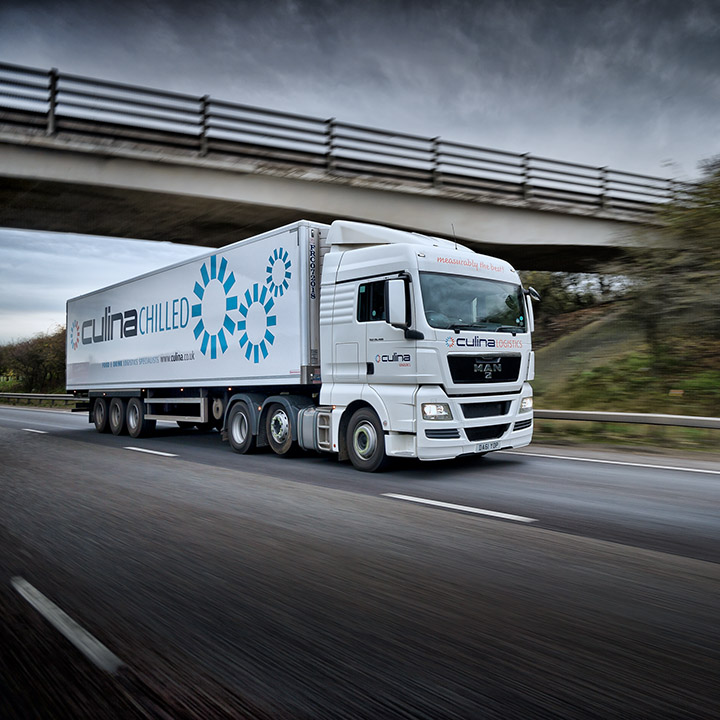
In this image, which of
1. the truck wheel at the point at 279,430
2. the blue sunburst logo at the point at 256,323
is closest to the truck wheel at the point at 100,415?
the blue sunburst logo at the point at 256,323

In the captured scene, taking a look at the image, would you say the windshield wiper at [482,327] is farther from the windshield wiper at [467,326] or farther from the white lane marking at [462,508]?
the white lane marking at [462,508]

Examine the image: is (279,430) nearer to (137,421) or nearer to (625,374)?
(137,421)

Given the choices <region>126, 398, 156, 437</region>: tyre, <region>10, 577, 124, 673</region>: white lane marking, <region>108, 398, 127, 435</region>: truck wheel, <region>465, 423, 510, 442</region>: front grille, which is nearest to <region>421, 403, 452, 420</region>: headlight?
<region>465, 423, 510, 442</region>: front grille

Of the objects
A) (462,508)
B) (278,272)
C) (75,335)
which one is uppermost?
(278,272)

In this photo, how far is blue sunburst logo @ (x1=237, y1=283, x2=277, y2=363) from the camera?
36.0ft

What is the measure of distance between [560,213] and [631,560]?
19.6m

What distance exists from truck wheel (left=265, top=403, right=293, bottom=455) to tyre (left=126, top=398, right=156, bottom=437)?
5.12m

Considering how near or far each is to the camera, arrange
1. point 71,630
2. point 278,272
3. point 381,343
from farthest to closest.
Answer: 1. point 278,272
2. point 381,343
3. point 71,630

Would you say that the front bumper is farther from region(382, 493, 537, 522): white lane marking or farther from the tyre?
the tyre

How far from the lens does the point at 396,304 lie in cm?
841

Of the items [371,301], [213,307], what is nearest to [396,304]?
[371,301]

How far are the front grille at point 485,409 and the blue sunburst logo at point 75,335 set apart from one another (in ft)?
44.6

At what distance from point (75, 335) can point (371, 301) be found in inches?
501

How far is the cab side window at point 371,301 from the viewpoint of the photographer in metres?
9.06
